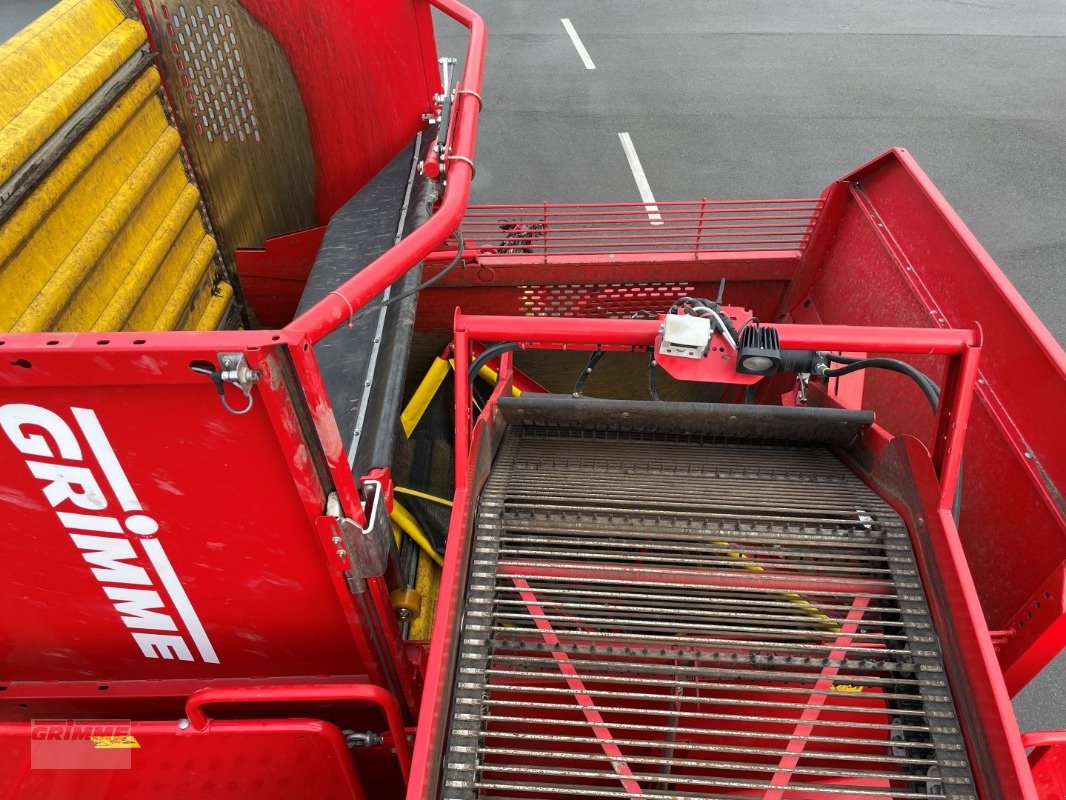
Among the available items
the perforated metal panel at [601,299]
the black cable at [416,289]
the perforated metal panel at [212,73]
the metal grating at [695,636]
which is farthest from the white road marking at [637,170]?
the metal grating at [695,636]

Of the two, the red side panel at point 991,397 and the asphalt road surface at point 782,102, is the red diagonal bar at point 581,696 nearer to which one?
the red side panel at point 991,397

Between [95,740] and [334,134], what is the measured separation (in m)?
3.13

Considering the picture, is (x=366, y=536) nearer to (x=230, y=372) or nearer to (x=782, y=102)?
(x=230, y=372)

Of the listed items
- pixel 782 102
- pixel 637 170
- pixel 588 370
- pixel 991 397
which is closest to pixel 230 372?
pixel 588 370

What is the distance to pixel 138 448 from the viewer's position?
1.64 metres

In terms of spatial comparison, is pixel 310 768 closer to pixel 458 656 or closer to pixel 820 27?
pixel 458 656

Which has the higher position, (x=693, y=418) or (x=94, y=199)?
(x=94, y=199)

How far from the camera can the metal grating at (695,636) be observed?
182 cm

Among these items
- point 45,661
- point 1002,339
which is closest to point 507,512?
point 45,661

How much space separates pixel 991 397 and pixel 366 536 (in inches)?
92.4

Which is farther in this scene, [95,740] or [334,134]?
[334,134]

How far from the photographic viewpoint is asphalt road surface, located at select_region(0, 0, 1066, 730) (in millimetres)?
7418

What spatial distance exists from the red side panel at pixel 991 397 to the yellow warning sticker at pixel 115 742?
2774mm

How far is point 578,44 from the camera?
34.1 ft
